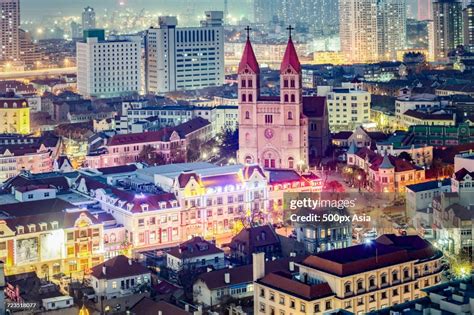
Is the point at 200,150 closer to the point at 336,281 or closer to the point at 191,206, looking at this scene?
the point at 191,206

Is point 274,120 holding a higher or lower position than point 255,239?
higher

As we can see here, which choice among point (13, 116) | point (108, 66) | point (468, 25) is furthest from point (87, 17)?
point (13, 116)

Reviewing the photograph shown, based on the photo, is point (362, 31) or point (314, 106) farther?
point (362, 31)

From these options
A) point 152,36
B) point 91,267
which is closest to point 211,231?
point 91,267

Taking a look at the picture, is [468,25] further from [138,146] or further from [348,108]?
[138,146]

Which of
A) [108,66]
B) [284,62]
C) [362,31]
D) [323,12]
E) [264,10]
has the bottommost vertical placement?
[284,62]

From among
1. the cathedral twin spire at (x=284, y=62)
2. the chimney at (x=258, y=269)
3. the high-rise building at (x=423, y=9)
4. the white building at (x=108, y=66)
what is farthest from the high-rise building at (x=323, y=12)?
the chimney at (x=258, y=269)
